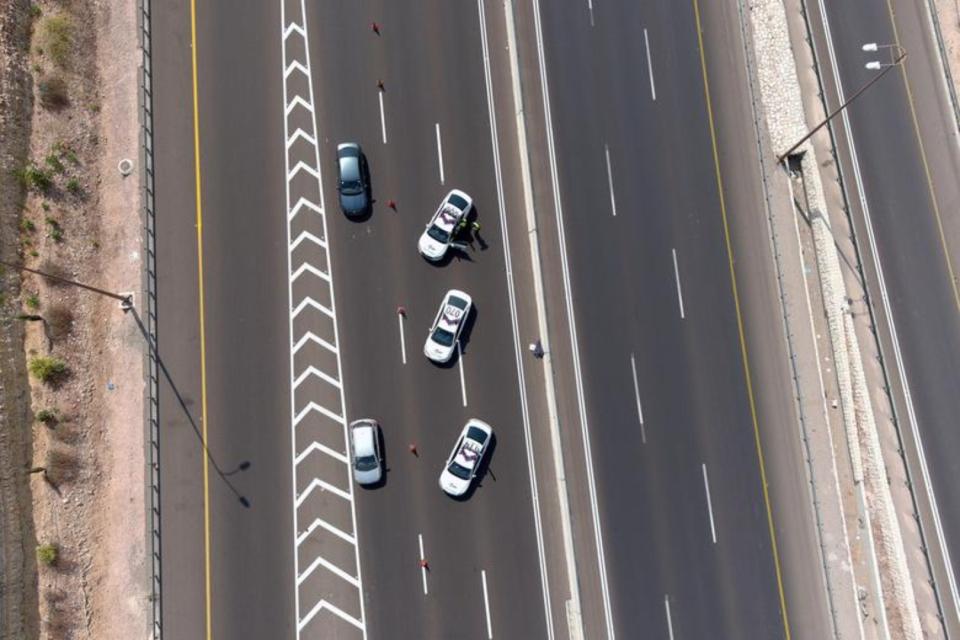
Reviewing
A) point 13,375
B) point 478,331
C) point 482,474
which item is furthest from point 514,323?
point 13,375

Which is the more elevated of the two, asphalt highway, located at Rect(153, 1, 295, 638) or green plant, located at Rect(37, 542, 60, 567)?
asphalt highway, located at Rect(153, 1, 295, 638)

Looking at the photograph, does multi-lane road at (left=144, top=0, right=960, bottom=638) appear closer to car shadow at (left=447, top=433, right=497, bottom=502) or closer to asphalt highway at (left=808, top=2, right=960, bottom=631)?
car shadow at (left=447, top=433, right=497, bottom=502)

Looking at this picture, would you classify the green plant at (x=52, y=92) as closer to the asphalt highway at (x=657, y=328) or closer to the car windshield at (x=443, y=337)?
the car windshield at (x=443, y=337)

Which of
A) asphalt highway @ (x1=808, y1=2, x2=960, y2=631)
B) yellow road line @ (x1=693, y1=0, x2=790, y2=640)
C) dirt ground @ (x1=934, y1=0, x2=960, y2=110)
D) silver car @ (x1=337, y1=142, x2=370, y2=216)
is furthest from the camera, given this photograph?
dirt ground @ (x1=934, y1=0, x2=960, y2=110)

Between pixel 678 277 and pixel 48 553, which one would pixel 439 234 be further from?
pixel 48 553

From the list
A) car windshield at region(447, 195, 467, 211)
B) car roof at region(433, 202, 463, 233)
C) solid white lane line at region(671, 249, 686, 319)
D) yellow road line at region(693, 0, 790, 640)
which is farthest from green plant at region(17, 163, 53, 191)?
yellow road line at region(693, 0, 790, 640)

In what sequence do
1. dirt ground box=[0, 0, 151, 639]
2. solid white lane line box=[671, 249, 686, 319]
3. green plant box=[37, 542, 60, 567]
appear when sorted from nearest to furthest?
green plant box=[37, 542, 60, 567] < dirt ground box=[0, 0, 151, 639] < solid white lane line box=[671, 249, 686, 319]
